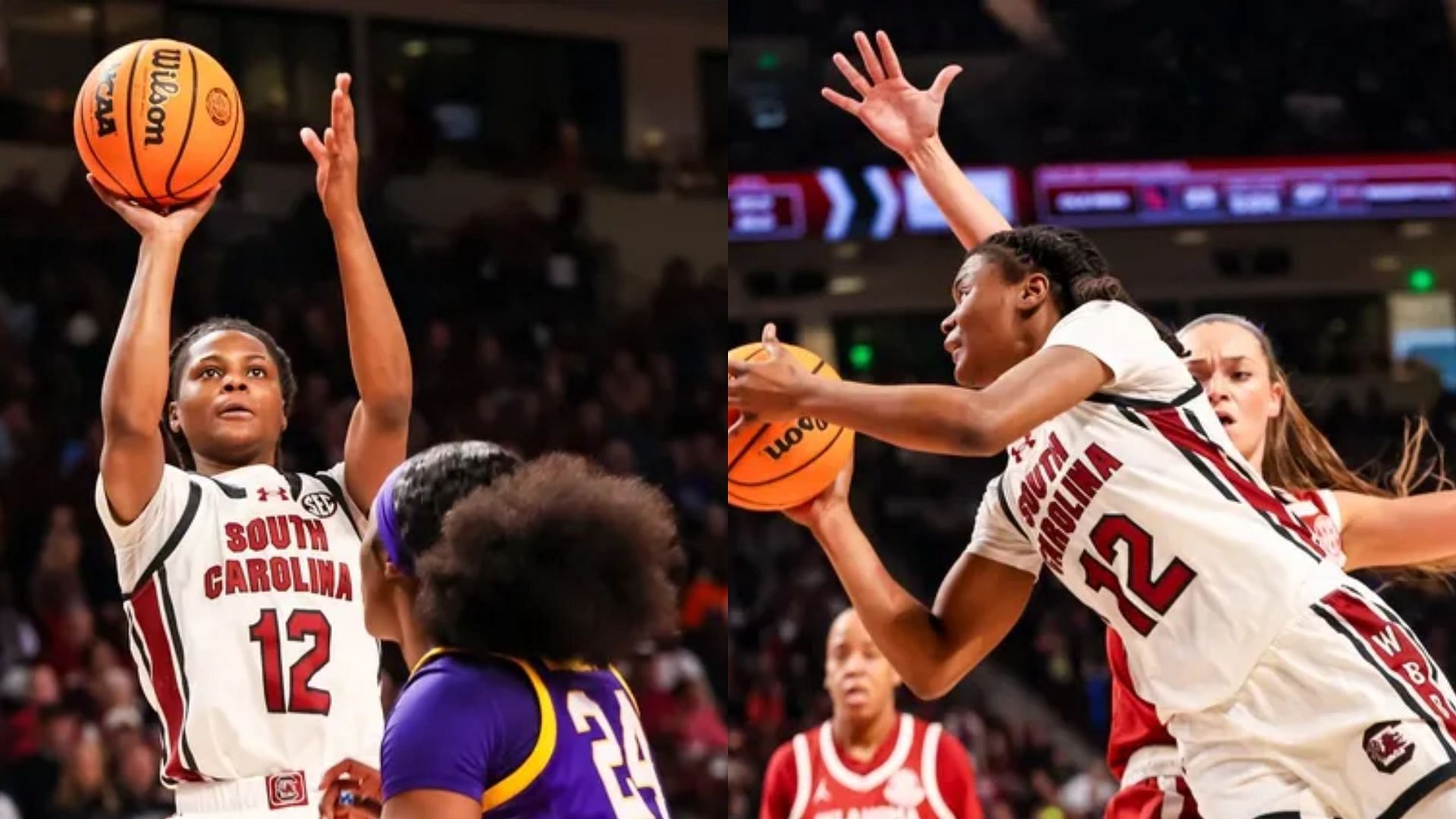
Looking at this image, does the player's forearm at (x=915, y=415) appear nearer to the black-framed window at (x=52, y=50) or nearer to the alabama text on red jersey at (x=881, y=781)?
the alabama text on red jersey at (x=881, y=781)

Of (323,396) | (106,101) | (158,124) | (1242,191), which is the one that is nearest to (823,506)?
(158,124)

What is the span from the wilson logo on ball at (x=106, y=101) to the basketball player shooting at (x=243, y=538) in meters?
0.16

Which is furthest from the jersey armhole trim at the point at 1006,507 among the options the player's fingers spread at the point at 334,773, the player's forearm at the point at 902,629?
the player's fingers spread at the point at 334,773

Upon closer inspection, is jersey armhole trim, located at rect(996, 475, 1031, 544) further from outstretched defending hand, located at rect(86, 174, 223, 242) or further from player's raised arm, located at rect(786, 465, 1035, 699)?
outstretched defending hand, located at rect(86, 174, 223, 242)

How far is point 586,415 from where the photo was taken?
12555mm

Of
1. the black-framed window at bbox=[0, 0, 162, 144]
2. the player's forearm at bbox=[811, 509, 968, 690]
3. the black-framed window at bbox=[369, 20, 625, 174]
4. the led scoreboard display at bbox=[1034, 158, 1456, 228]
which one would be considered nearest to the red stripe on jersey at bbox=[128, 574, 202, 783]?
the player's forearm at bbox=[811, 509, 968, 690]

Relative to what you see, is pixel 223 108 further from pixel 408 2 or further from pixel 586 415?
pixel 408 2

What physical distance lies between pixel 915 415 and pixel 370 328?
140cm

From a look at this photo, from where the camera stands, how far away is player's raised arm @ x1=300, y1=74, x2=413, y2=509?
13.2 ft

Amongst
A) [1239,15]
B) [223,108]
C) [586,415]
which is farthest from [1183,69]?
[223,108]

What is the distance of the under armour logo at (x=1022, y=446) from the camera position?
348 centimetres

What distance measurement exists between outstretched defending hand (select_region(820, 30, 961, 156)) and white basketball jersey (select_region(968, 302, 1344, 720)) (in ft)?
3.15

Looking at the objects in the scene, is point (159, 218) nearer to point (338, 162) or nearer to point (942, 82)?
point (338, 162)

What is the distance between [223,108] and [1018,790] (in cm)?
946
